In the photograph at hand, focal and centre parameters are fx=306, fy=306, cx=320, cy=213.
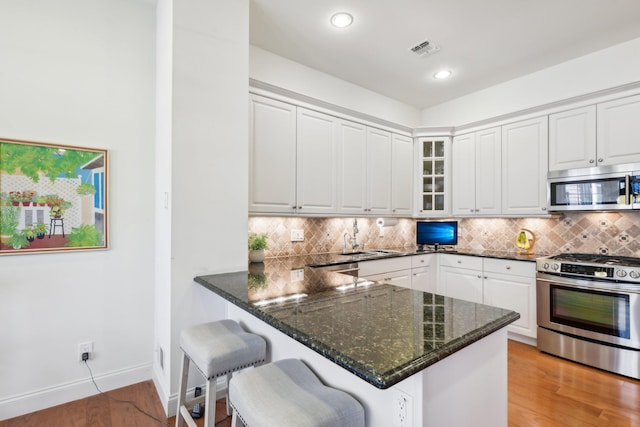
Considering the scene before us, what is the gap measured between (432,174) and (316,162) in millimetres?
1814

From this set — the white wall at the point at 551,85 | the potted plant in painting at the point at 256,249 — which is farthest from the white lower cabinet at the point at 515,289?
the potted plant in painting at the point at 256,249

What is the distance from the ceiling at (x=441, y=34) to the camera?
2.29 metres

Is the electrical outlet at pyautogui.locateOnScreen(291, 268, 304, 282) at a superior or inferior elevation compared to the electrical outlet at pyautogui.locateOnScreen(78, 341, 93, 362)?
superior

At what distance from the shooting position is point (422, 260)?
371 cm

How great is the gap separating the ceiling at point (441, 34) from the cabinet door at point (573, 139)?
57 cm

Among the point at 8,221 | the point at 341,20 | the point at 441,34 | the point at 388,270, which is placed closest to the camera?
the point at 8,221

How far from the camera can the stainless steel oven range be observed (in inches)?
97.5

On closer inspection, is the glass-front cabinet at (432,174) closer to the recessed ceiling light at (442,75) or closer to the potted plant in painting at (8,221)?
the recessed ceiling light at (442,75)

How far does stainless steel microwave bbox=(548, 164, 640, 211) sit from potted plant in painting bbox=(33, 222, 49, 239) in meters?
4.35

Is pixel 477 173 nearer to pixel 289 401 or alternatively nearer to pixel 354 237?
pixel 354 237

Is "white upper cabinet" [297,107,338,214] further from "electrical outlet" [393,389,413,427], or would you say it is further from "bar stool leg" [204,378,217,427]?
"electrical outlet" [393,389,413,427]

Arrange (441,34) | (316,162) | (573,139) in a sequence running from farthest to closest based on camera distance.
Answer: (316,162) < (573,139) < (441,34)

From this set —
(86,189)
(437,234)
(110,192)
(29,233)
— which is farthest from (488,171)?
(29,233)

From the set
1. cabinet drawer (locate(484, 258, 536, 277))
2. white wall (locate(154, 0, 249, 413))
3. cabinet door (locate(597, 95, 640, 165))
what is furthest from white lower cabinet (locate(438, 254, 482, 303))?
white wall (locate(154, 0, 249, 413))
